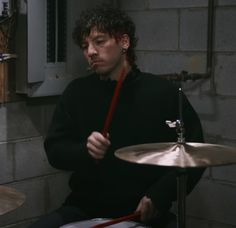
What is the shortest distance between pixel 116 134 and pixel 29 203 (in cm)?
71

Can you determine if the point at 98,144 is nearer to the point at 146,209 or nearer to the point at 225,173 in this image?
the point at 146,209

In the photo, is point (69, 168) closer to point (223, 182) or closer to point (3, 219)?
point (3, 219)

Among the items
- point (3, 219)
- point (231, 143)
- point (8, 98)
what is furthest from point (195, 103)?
point (3, 219)

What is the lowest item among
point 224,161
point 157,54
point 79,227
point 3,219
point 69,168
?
point 3,219

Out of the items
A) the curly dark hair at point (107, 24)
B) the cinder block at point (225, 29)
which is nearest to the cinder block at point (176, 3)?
the cinder block at point (225, 29)

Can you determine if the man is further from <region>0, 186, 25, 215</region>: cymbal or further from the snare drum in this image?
<region>0, 186, 25, 215</region>: cymbal

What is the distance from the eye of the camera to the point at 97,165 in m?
2.05

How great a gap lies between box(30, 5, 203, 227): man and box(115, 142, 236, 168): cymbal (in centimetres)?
38

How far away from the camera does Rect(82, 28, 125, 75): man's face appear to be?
79.8 inches

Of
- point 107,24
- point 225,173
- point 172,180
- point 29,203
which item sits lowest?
point 29,203

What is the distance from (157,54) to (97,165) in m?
0.81

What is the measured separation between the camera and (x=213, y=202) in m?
2.51

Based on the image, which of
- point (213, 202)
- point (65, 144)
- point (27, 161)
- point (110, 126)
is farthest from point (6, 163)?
point (213, 202)

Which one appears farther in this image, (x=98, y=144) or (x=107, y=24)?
(x=107, y=24)
